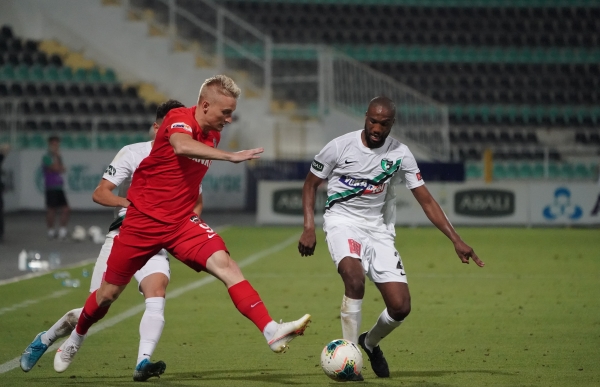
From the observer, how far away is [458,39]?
107ft

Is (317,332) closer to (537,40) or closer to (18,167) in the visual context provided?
(18,167)

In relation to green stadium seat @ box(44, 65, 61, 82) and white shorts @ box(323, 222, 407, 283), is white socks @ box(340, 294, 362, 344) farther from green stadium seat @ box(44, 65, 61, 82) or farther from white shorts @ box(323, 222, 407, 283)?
green stadium seat @ box(44, 65, 61, 82)

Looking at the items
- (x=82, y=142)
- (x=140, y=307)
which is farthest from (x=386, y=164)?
(x=82, y=142)

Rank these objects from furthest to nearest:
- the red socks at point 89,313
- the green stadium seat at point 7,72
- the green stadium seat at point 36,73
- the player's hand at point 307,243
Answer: the green stadium seat at point 36,73 → the green stadium seat at point 7,72 → the player's hand at point 307,243 → the red socks at point 89,313

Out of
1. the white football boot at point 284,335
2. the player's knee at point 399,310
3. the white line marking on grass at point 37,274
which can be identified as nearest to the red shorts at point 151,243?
the white football boot at point 284,335

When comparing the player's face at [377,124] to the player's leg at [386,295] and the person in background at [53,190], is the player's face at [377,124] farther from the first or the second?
the person in background at [53,190]

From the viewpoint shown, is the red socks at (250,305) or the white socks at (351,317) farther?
the white socks at (351,317)

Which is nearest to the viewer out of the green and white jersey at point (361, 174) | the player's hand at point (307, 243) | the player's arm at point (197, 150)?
the player's arm at point (197, 150)

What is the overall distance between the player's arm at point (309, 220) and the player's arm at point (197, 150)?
1.08 meters

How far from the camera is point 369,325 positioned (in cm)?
941

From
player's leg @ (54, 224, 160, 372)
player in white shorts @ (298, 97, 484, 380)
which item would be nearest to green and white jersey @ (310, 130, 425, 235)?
player in white shorts @ (298, 97, 484, 380)

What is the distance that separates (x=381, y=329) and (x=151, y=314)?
5.16 feet

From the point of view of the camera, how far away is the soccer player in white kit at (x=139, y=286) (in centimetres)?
641

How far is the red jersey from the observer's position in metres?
6.23
